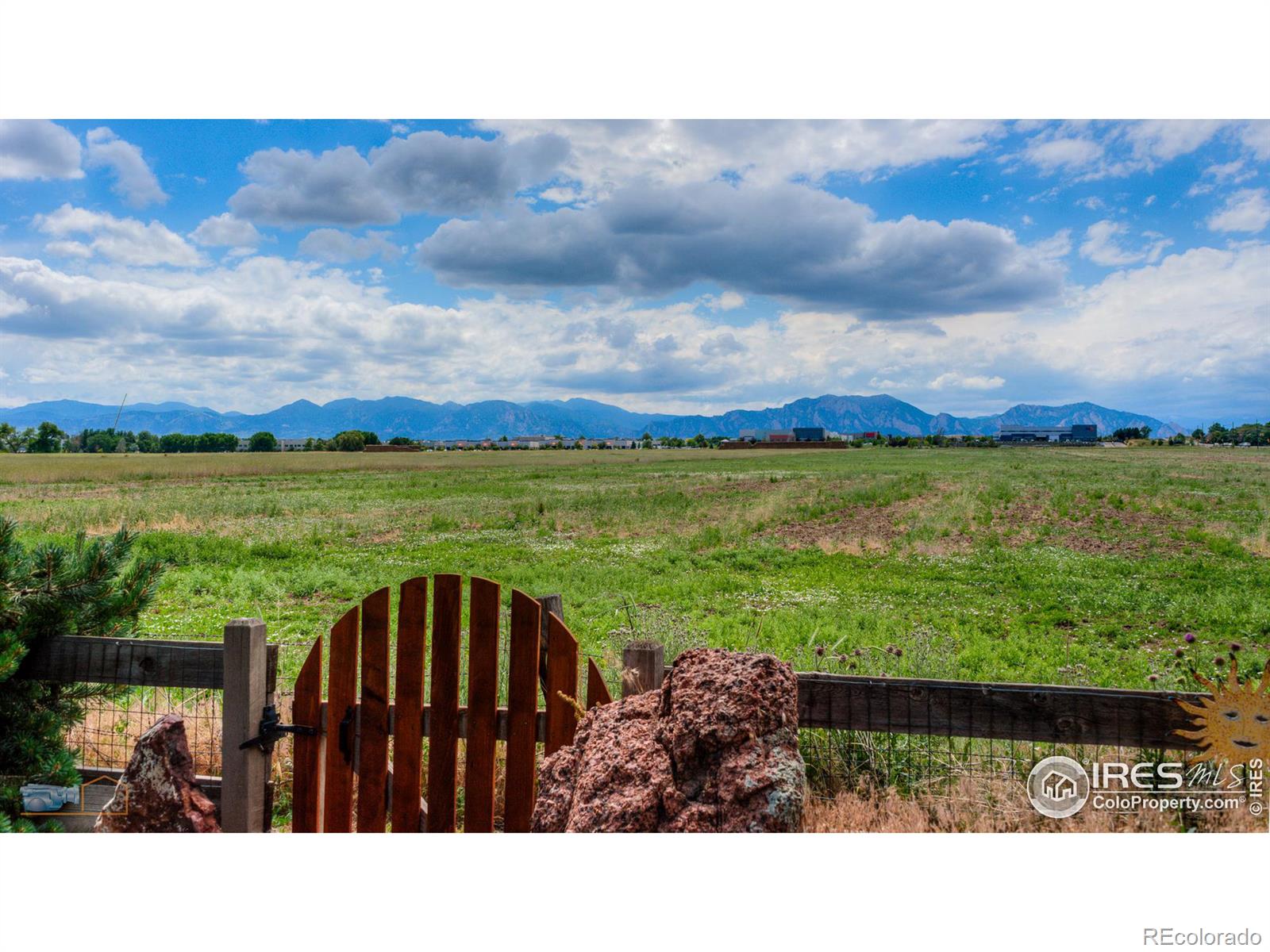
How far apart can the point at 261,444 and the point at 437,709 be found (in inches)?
2270

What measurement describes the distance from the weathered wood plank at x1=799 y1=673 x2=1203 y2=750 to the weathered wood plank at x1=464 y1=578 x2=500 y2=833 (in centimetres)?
136

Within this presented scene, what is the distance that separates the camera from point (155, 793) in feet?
10.4

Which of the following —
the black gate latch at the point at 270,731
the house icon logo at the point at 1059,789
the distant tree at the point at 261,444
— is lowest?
the house icon logo at the point at 1059,789

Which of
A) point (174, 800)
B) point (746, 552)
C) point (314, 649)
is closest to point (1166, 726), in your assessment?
point (314, 649)

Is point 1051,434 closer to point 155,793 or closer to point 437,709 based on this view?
point 437,709

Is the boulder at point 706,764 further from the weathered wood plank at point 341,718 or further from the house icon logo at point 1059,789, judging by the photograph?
the house icon logo at point 1059,789

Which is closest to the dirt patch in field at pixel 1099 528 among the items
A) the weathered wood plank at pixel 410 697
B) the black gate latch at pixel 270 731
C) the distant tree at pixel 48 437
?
the weathered wood plank at pixel 410 697

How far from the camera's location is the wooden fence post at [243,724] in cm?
307

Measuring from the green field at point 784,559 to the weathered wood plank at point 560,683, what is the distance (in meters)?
2.16

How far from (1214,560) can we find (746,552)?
874 cm

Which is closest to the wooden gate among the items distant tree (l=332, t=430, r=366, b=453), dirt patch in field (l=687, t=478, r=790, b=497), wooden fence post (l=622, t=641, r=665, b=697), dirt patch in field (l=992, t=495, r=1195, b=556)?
wooden fence post (l=622, t=641, r=665, b=697)

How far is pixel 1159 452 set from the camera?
55.2m

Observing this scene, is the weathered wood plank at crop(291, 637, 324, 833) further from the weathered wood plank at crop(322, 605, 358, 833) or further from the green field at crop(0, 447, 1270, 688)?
the green field at crop(0, 447, 1270, 688)

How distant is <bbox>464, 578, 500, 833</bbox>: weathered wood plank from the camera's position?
3016 millimetres
